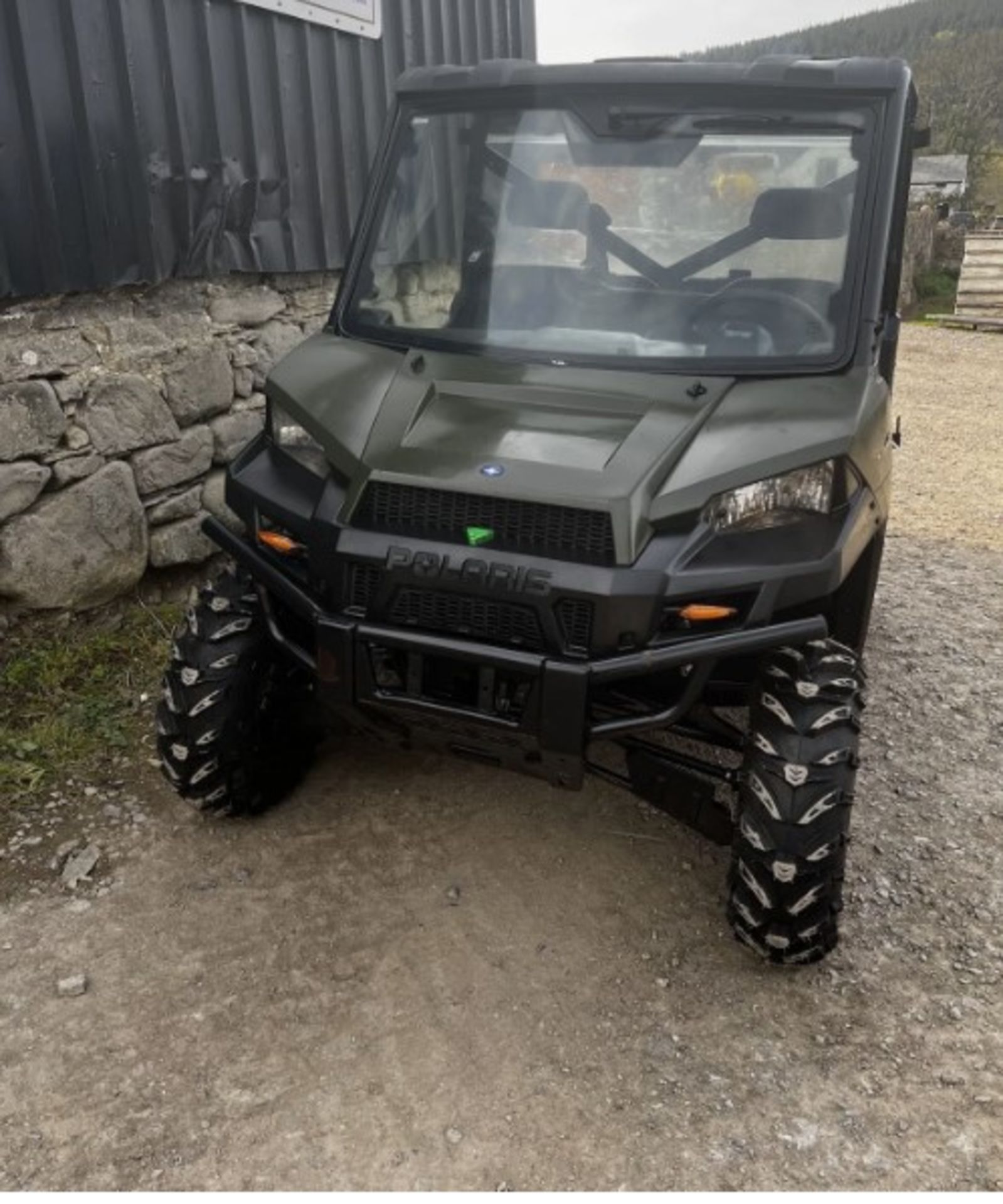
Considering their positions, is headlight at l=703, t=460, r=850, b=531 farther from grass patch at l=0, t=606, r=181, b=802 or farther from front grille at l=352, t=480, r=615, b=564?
grass patch at l=0, t=606, r=181, b=802

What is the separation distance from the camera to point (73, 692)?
3869 mm

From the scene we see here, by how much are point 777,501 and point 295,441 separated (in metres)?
1.27

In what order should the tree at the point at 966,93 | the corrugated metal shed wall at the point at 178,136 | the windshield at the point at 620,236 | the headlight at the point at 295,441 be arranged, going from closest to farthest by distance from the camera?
the headlight at the point at 295,441, the windshield at the point at 620,236, the corrugated metal shed wall at the point at 178,136, the tree at the point at 966,93

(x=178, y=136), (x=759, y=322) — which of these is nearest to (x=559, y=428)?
(x=759, y=322)

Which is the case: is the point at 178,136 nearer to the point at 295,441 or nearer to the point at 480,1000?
the point at 295,441

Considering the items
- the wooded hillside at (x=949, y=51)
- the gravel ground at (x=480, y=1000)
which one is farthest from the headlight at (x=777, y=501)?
the wooded hillside at (x=949, y=51)

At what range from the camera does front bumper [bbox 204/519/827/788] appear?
96.5 inches

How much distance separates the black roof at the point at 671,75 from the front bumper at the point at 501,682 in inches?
59.7

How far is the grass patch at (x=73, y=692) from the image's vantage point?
11.6 feet

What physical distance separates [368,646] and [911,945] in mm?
1598

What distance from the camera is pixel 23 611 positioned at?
12.9 ft

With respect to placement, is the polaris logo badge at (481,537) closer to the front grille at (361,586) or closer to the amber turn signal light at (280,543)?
the front grille at (361,586)

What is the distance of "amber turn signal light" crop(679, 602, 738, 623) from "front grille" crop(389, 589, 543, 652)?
325 millimetres

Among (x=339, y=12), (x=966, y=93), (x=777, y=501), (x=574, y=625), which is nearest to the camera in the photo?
(x=574, y=625)
